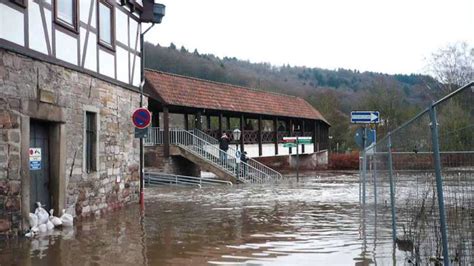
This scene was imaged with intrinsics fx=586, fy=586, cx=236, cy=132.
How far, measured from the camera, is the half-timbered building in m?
9.22

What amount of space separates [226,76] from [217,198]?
2101 inches

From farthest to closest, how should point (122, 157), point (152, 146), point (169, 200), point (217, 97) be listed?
point (217, 97) → point (152, 146) → point (169, 200) → point (122, 157)

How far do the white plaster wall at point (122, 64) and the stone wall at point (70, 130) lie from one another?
1.22 ft

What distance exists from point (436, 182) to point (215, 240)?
5146mm

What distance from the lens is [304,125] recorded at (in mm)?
46781

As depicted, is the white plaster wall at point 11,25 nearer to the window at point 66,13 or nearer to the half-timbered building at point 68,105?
the half-timbered building at point 68,105

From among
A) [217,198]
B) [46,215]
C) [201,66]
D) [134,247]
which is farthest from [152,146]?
[201,66]

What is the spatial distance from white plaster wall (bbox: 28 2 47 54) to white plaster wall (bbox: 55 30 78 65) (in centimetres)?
63

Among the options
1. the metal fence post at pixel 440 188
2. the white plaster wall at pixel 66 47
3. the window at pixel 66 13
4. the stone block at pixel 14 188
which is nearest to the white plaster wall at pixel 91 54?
the white plaster wall at pixel 66 47

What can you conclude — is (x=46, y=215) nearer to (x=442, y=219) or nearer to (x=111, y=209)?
(x=111, y=209)

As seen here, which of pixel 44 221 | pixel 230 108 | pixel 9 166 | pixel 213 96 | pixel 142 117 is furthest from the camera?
pixel 230 108

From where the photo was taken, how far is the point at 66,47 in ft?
37.4

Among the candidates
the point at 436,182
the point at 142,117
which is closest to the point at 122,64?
the point at 142,117

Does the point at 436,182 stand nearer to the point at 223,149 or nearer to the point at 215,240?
the point at 215,240
